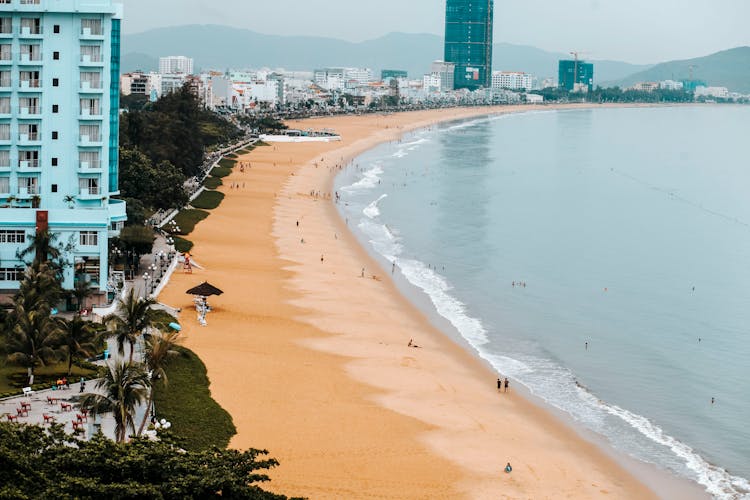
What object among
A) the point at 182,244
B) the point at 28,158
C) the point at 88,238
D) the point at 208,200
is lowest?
the point at 182,244

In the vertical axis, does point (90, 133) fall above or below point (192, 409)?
above

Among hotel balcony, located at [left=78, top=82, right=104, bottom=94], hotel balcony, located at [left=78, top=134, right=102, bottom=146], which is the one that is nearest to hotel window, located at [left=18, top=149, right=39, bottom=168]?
hotel balcony, located at [left=78, top=134, right=102, bottom=146]

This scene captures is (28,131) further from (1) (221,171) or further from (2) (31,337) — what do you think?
(1) (221,171)

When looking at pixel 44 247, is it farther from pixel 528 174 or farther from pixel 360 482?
pixel 528 174

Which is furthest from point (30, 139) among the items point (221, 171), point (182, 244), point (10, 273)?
point (221, 171)

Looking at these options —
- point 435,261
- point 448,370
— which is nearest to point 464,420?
point 448,370
